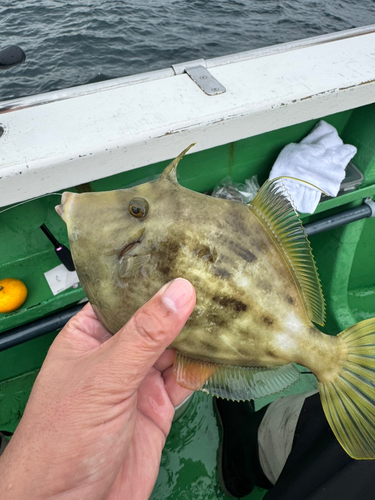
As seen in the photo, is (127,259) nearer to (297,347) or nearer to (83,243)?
(83,243)

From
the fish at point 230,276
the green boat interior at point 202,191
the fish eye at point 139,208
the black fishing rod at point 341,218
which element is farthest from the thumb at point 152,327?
the black fishing rod at point 341,218

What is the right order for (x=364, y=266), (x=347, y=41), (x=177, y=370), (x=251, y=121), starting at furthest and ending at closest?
(x=364, y=266) → (x=347, y=41) → (x=251, y=121) → (x=177, y=370)

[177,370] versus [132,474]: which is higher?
[177,370]

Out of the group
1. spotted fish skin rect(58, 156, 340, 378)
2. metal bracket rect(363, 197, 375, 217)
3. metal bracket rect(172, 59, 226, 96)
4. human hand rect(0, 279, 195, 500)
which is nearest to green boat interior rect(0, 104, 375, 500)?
metal bracket rect(363, 197, 375, 217)

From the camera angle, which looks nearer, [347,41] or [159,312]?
[159,312]

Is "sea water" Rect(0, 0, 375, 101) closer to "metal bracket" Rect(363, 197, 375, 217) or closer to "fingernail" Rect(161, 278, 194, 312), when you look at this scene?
"metal bracket" Rect(363, 197, 375, 217)

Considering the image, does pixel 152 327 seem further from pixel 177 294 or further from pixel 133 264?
pixel 133 264

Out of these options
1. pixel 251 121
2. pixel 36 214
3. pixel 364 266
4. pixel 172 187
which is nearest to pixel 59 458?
pixel 172 187
